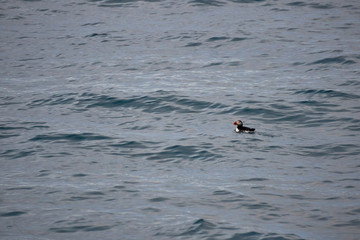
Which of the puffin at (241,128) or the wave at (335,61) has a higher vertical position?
the wave at (335,61)

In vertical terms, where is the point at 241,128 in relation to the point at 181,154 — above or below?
above

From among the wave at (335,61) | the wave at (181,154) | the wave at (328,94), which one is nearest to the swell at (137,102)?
the wave at (328,94)

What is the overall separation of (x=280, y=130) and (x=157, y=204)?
611 cm

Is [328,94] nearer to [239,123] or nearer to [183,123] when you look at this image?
[239,123]

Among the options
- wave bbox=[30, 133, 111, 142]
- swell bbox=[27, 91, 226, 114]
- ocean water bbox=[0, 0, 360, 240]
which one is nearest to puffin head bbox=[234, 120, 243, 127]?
ocean water bbox=[0, 0, 360, 240]

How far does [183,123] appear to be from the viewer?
20.0m

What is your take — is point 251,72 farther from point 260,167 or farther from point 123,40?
point 260,167

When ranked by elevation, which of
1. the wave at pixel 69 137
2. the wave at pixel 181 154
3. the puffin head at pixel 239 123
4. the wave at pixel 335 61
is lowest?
the wave at pixel 181 154

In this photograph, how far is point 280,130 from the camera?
18.5m

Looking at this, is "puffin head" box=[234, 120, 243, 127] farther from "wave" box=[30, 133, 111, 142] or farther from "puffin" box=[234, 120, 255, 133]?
"wave" box=[30, 133, 111, 142]

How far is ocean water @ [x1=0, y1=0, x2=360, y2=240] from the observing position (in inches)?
515

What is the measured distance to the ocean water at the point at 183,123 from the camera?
1307 cm

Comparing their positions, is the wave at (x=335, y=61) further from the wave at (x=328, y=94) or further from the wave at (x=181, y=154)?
the wave at (x=181, y=154)

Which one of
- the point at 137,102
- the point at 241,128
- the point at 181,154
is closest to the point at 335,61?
the point at 137,102
